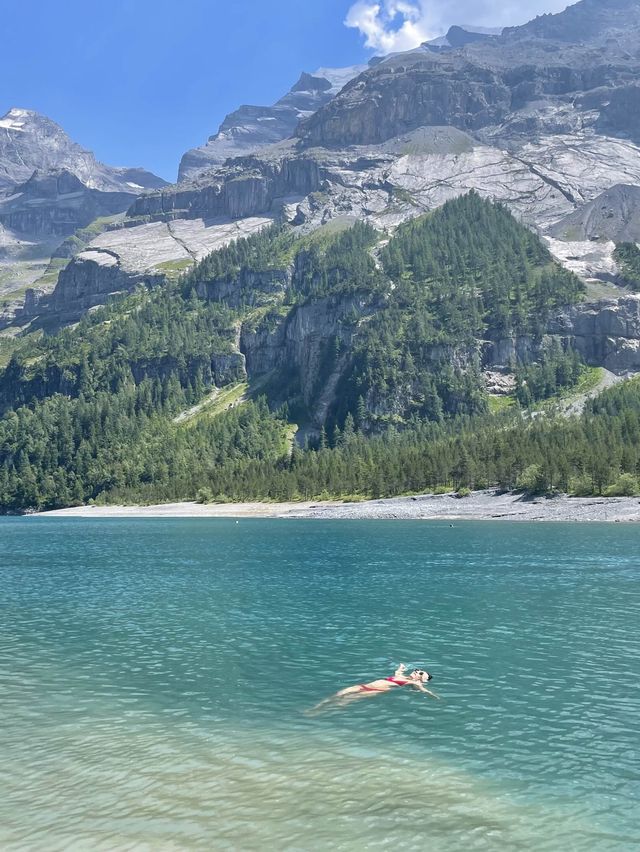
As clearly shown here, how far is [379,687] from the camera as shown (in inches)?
1128

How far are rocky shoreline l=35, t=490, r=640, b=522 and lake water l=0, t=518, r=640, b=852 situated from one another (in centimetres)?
6394

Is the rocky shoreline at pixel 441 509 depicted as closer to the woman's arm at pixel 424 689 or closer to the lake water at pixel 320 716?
the lake water at pixel 320 716

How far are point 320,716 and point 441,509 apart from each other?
115 m

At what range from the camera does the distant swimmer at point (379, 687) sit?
27.6 meters

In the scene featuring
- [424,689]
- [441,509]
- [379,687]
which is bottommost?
[441,509]

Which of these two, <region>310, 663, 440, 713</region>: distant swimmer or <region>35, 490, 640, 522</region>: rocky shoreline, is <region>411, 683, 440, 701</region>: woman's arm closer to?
<region>310, 663, 440, 713</region>: distant swimmer

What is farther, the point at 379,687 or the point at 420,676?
the point at 420,676

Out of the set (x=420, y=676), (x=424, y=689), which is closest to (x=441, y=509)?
(x=420, y=676)

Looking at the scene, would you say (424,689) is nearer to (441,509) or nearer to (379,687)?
(379,687)

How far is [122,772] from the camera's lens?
825 inches

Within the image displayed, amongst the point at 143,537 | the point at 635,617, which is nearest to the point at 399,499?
the point at 143,537

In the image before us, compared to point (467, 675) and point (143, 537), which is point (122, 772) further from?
point (143, 537)

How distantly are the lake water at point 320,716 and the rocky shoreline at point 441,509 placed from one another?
63937mm

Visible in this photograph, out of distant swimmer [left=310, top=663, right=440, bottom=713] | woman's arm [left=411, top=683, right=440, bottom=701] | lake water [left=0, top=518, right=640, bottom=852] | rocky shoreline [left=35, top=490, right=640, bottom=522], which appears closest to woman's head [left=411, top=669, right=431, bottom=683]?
distant swimmer [left=310, top=663, right=440, bottom=713]
